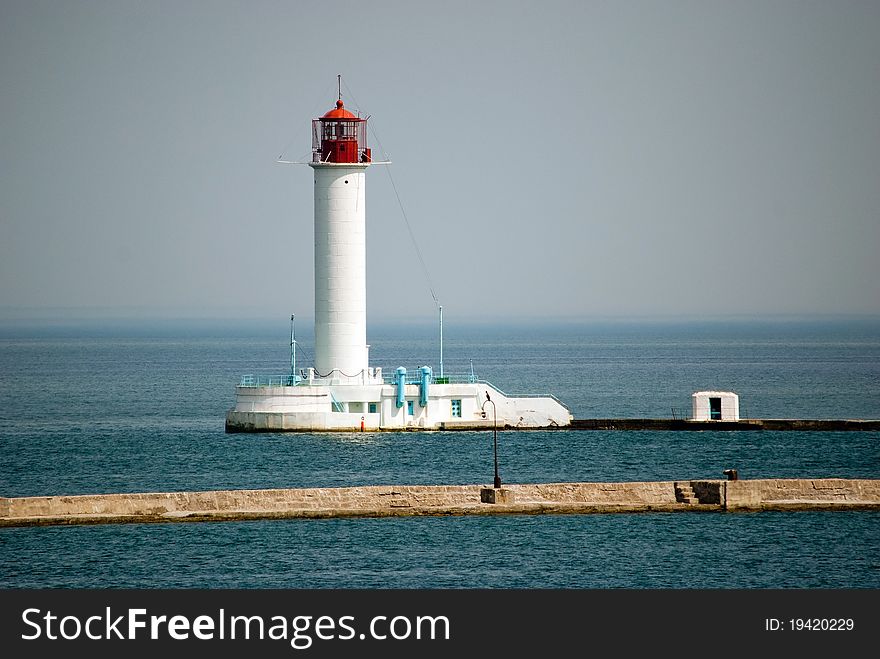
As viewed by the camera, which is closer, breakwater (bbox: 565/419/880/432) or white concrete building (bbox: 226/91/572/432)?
white concrete building (bbox: 226/91/572/432)

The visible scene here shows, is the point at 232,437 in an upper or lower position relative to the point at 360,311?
lower

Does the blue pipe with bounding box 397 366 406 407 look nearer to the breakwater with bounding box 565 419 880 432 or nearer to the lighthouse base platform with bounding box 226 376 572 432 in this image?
the lighthouse base platform with bounding box 226 376 572 432

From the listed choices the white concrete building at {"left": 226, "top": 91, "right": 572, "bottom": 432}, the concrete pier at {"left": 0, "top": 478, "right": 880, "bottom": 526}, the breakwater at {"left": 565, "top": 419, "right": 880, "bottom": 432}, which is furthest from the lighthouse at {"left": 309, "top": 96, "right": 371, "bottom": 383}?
the concrete pier at {"left": 0, "top": 478, "right": 880, "bottom": 526}

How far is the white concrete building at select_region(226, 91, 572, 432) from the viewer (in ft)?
210

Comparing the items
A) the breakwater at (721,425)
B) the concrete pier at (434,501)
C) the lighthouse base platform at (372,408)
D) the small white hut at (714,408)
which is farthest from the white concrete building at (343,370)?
the concrete pier at (434,501)

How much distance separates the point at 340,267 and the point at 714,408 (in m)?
18.6

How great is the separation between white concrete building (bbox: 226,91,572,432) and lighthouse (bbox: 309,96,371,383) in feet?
0.14

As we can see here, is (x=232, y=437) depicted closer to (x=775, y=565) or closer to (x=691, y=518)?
(x=691, y=518)

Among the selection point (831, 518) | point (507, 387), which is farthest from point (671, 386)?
point (831, 518)

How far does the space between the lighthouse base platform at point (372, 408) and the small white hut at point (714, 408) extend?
772 centimetres
